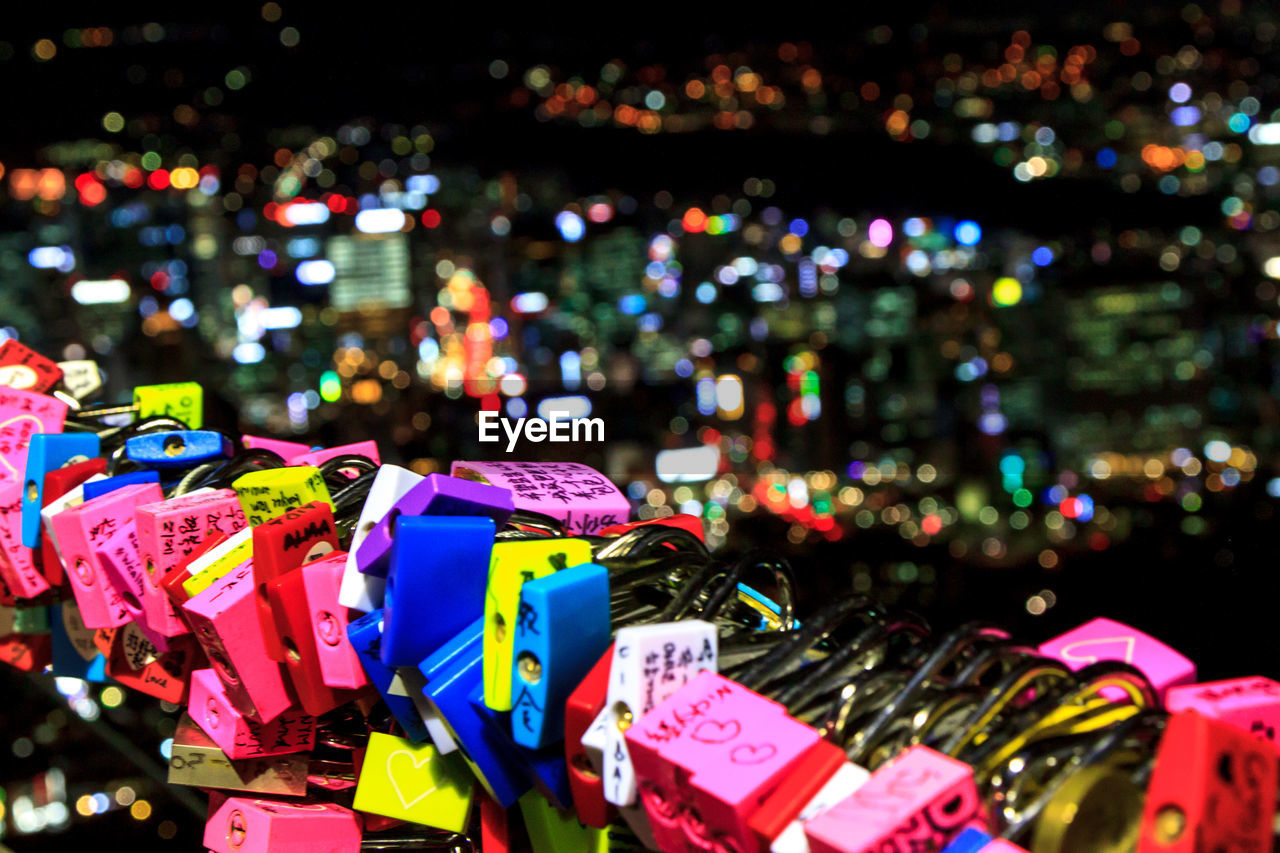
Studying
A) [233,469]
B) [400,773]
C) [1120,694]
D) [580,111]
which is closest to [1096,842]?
[1120,694]

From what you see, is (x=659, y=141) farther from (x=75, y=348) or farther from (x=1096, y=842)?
(x=1096, y=842)

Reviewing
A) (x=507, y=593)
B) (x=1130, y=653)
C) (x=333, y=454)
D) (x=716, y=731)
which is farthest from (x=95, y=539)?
(x=1130, y=653)

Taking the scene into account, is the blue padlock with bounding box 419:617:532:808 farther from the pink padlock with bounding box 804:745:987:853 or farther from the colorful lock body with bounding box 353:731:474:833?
the pink padlock with bounding box 804:745:987:853

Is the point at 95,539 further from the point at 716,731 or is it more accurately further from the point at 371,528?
the point at 716,731

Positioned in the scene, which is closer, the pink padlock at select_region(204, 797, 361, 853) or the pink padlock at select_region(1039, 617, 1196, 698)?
the pink padlock at select_region(1039, 617, 1196, 698)

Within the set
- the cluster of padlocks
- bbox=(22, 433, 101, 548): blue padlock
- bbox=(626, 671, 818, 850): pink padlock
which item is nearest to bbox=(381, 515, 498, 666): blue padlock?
the cluster of padlocks

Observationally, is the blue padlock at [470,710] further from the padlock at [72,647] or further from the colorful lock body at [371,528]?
the padlock at [72,647]

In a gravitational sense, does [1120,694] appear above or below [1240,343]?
above
